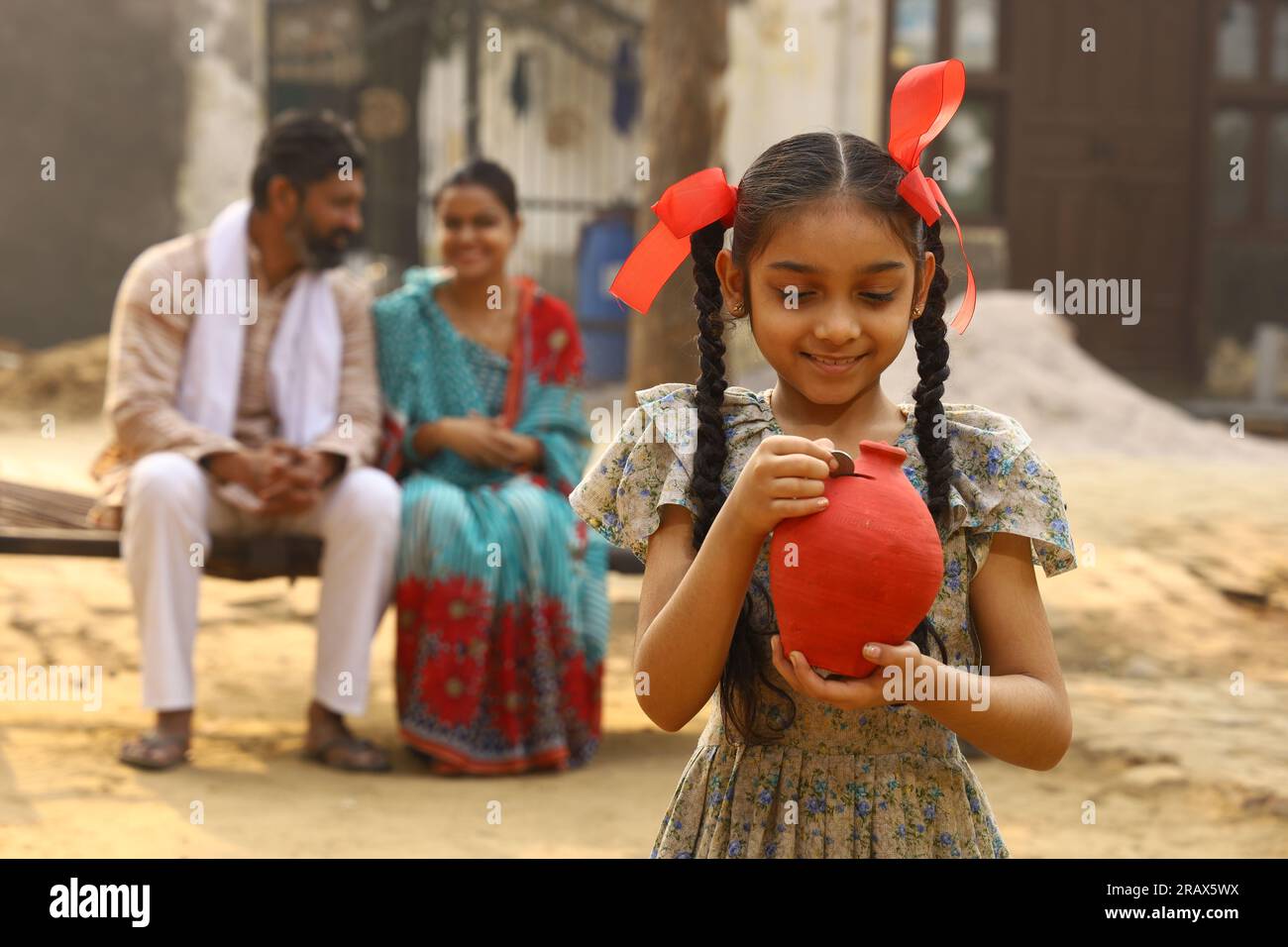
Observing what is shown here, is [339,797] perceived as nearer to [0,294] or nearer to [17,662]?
[17,662]

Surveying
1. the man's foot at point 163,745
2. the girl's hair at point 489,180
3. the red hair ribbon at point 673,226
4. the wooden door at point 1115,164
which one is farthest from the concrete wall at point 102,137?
the red hair ribbon at point 673,226

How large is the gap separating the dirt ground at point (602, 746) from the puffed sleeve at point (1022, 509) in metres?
1.93

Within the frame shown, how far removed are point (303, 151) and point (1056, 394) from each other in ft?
20.5

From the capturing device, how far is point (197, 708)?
4.85 metres

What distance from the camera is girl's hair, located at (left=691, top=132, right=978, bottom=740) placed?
71.4 inches

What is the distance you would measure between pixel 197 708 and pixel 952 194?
8636mm

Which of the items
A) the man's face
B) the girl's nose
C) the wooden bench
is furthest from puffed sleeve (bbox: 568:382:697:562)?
the man's face

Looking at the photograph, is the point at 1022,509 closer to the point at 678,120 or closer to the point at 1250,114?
the point at 678,120

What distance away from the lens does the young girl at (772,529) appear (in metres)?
1.77

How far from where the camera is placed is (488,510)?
14.7 ft

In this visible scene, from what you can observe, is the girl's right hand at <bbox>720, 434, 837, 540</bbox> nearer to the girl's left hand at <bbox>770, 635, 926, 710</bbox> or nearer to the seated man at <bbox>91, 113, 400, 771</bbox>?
the girl's left hand at <bbox>770, 635, 926, 710</bbox>

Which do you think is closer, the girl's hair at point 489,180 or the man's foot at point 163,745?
the man's foot at point 163,745

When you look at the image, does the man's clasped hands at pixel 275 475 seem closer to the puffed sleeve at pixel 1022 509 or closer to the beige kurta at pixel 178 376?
the beige kurta at pixel 178 376

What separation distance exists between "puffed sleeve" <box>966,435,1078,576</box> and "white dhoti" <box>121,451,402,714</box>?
2.75 meters
